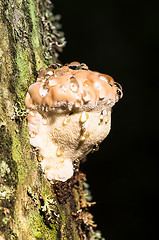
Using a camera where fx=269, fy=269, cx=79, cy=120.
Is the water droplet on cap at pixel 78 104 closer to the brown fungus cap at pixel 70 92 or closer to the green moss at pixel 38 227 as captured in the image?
the brown fungus cap at pixel 70 92

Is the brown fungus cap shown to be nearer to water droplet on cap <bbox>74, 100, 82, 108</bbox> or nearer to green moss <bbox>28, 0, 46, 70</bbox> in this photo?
water droplet on cap <bbox>74, 100, 82, 108</bbox>

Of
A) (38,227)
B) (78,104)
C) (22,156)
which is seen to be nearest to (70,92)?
(78,104)

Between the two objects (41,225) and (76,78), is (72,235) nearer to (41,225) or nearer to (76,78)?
(41,225)

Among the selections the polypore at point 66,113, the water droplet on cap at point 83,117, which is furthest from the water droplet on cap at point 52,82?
the water droplet on cap at point 83,117

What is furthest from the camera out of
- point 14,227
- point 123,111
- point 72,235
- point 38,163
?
point 123,111

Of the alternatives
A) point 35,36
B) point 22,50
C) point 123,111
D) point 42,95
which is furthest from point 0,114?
point 123,111

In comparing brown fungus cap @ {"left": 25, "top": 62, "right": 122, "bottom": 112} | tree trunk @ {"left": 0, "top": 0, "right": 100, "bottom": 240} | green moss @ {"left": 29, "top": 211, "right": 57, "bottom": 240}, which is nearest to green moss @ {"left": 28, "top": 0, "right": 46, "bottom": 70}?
tree trunk @ {"left": 0, "top": 0, "right": 100, "bottom": 240}
